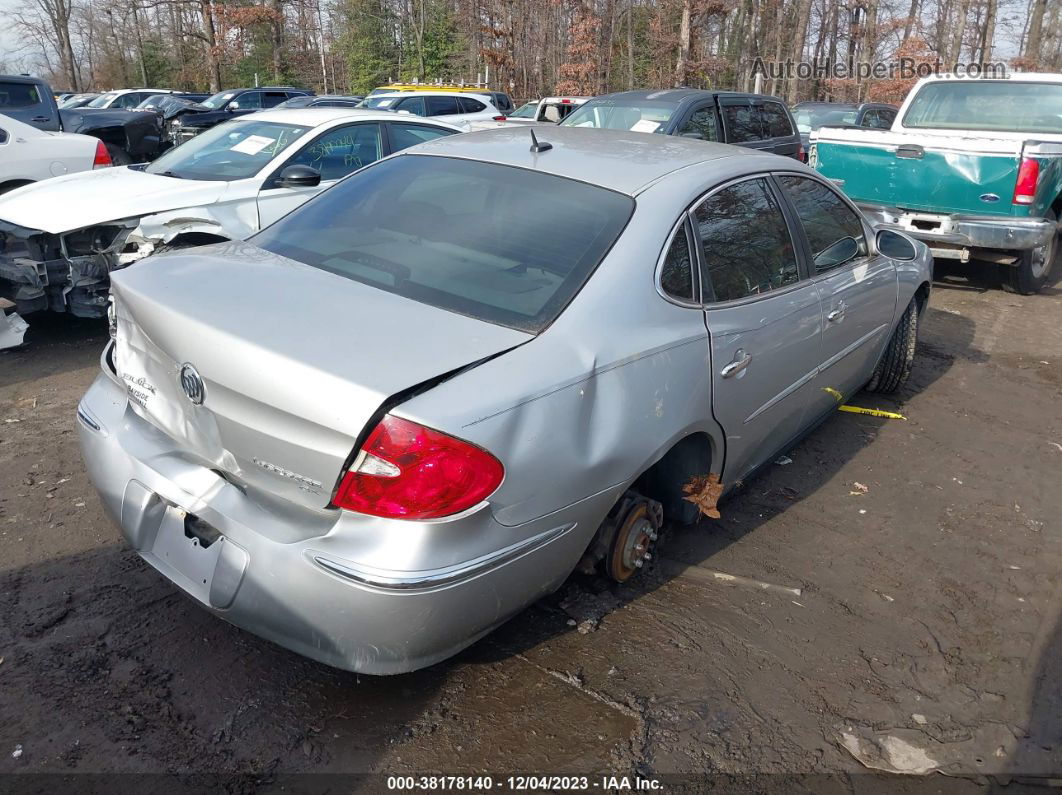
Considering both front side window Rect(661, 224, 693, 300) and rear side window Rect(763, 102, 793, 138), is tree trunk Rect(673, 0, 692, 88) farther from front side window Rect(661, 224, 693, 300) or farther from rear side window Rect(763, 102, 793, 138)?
front side window Rect(661, 224, 693, 300)

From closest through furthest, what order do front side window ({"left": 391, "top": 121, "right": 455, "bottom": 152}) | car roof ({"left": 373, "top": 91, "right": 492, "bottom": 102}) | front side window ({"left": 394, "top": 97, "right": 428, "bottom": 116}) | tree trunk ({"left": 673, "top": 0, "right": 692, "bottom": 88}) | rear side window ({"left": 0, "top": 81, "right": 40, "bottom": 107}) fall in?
front side window ({"left": 391, "top": 121, "right": 455, "bottom": 152}) → rear side window ({"left": 0, "top": 81, "right": 40, "bottom": 107}) → front side window ({"left": 394, "top": 97, "right": 428, "bottom": 116}) → car roof ({"left": 373, "top": 91, "right": 492, "bottom": 102}) → tree trunk ({"left": 673, "top": 0, "right": 692, "bottom": 88})

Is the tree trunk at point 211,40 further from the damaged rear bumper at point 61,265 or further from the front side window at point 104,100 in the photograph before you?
the damaged rear bumper at point 61,265

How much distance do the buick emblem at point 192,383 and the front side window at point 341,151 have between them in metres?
4.27

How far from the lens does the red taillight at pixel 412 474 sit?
Answer: 221 cm

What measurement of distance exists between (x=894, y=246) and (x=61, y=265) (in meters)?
5.23

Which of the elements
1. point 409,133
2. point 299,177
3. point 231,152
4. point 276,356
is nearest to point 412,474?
point 276,356

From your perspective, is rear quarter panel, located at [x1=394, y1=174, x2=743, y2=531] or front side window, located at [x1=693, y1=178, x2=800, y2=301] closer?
rear quarter panel, located at [x1=394, y1=174, x2=743, y2=531]

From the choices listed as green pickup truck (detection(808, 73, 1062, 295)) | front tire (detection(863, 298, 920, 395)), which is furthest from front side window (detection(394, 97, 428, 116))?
front tire (detection(863, 298, 920, 395))

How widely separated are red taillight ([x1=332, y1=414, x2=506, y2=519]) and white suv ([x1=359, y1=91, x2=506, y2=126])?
48.1 feet

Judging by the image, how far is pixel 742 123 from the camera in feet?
31.9

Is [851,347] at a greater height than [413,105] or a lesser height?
lesser

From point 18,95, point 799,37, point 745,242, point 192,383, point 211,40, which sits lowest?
point 192,383

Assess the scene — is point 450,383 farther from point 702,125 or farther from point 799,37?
point 799,37

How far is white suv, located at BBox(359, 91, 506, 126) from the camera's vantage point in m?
16.6
